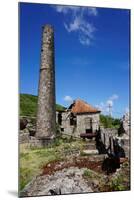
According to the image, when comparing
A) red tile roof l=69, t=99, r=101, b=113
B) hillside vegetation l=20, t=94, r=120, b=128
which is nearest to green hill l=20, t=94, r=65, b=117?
hillside vegetation l=20, t=94, r=120, b=128

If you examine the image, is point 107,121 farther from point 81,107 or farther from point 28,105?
point 28,105

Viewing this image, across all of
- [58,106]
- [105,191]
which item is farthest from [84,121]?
[105,191]

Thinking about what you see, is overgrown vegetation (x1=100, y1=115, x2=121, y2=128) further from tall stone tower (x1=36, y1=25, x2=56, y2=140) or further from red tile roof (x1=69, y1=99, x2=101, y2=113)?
tall stone tower (x1=36, y1=25, x2=56, y2=140)

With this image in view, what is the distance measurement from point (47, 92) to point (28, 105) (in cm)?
23

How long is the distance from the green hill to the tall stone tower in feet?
0.18

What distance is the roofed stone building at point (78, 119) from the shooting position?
472 centimetres

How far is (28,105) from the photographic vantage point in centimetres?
456

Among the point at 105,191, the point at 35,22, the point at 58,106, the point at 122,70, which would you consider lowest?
the point at 105,191

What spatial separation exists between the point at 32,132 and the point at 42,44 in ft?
2.42

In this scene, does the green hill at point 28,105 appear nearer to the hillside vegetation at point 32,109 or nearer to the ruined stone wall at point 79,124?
the hillside vegetation at point 32,109

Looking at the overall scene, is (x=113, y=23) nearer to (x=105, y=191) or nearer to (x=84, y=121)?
(x=84, y=121)

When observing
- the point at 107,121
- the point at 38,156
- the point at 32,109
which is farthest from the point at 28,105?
the point at 107,121

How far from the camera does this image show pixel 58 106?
470 centimetres

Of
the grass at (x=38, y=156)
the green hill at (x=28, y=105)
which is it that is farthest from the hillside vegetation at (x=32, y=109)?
the grass at (x=38, y=156)
